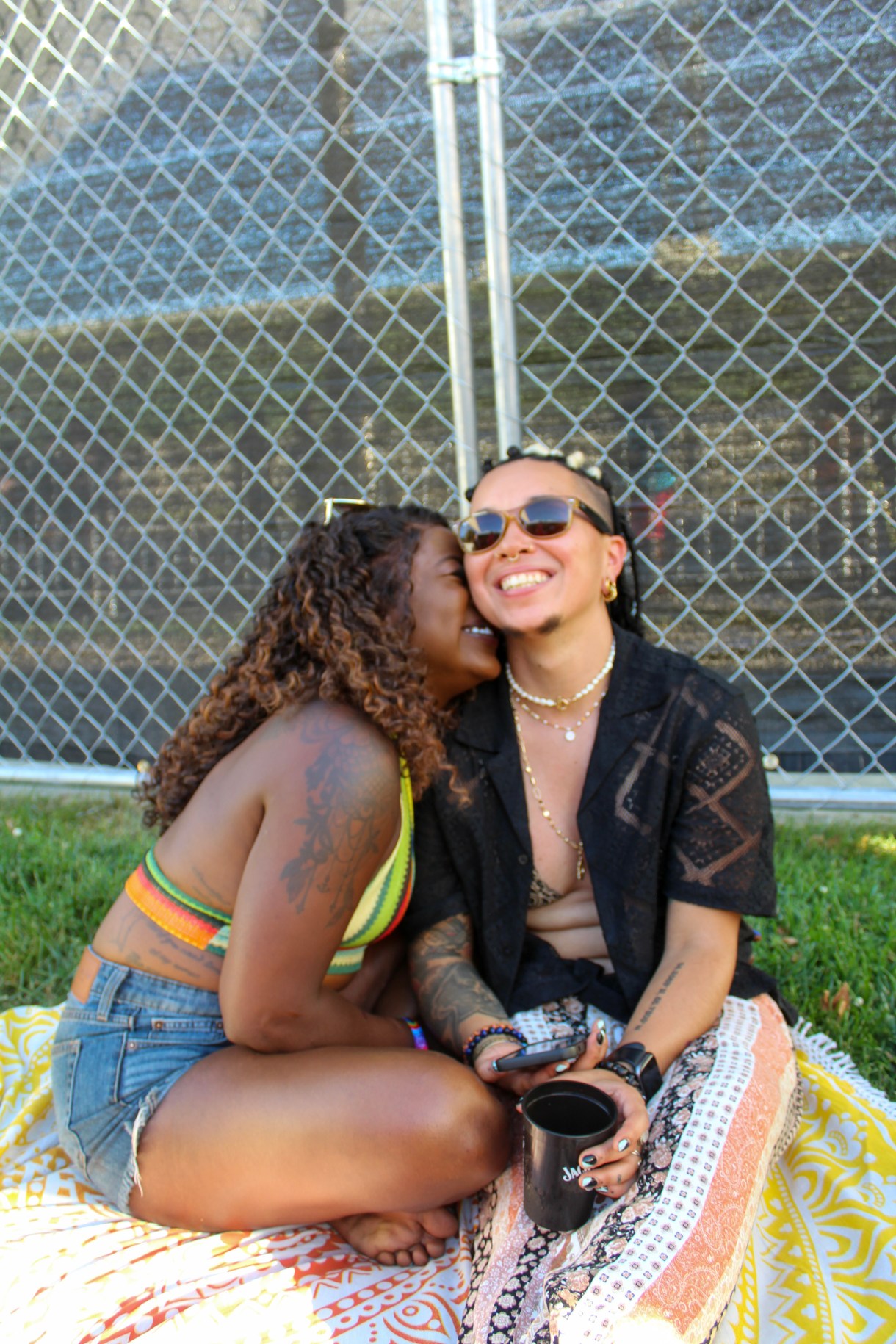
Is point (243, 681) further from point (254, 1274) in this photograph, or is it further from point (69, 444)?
point (69, 444)

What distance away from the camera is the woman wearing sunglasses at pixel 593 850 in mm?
1904

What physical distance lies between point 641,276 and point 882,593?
1589 mm

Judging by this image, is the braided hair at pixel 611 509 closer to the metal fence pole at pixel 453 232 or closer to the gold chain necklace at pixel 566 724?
the gold chain necklace at pixel 566 724

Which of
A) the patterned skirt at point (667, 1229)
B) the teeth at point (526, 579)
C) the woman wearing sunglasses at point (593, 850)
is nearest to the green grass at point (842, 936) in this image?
the woman wearing sunglasses at point (593, 850)

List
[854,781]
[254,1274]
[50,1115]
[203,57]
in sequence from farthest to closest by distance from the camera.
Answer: [203,57] < [854,781] < [50,1115] < [254,1274]

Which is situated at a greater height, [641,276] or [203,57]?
[203,57]

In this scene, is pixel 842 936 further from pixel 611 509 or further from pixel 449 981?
pixel 611 509

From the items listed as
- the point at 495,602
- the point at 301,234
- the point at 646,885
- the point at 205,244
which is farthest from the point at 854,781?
the point at 205,244

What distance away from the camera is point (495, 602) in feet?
7.09

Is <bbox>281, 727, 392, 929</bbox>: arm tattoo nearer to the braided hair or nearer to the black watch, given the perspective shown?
the black watch

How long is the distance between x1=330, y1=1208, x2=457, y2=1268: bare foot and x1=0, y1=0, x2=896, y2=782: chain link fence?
8.88 ft

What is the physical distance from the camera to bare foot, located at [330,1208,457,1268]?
5.82ft

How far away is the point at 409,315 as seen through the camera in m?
4.15

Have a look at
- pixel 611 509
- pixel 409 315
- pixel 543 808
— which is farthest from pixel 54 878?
pixel 409 315
